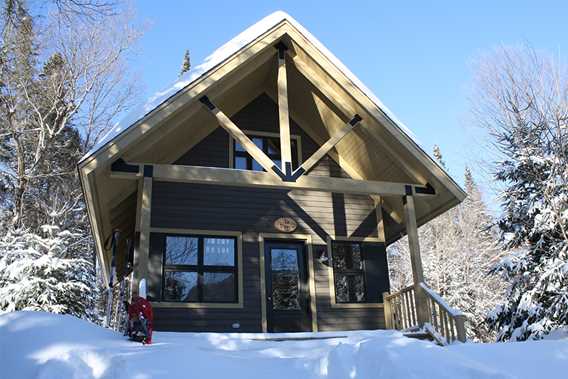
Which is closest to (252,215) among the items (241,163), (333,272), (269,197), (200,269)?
(269,197)

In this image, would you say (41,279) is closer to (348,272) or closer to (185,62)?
(348,272)

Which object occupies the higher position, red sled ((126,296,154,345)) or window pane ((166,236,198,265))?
window pane ((166,236,198,265))

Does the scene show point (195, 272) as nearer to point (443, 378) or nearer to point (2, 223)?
point (443, 378)

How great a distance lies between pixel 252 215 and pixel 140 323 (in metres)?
3.78

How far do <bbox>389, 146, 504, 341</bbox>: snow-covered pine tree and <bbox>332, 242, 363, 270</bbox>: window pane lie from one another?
1188 cm

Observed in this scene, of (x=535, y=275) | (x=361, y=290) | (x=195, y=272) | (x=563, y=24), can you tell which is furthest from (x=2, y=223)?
(x=563, y=24)

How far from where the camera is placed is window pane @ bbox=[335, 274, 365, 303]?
9.55 metres

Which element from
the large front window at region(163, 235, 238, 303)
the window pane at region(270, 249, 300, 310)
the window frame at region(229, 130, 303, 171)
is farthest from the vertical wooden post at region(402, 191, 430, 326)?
the large front window at region(163, 235, 238, 303)

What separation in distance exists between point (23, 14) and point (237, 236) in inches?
187

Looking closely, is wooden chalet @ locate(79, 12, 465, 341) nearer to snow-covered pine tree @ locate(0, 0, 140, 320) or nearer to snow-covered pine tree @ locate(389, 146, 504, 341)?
snow-covered pine tree @ locate(0, 0, 140, 320)

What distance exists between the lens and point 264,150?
33.6 ft

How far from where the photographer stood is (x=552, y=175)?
34.7ft

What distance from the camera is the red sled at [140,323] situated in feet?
20.0

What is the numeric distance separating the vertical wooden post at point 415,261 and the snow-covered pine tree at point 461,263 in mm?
12649
